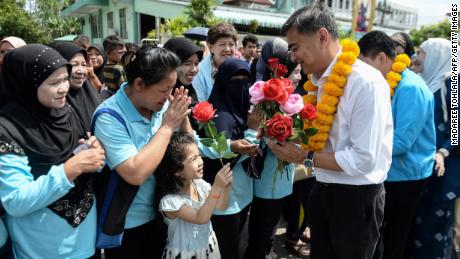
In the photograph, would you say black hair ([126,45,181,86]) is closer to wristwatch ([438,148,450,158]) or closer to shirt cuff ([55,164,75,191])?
shirt cuff ([55,164,75,191])

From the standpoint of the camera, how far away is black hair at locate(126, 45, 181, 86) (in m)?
1.70

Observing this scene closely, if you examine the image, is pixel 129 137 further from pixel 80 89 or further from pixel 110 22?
pixel 110 22

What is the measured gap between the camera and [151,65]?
1.70 m

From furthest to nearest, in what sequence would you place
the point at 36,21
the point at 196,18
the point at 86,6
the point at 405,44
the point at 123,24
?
the point at 36,21 < the point at 86,6 < the point at 123,24 < the point at 196,18 < the point at 405,44

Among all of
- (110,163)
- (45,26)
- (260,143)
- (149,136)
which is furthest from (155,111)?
(45,26)

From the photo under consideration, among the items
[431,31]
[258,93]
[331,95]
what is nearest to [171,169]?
[258,93]

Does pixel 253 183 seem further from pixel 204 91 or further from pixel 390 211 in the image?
pixel 390 211

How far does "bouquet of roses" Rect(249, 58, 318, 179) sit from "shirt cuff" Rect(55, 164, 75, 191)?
3.25 ft

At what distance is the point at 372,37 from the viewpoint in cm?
270

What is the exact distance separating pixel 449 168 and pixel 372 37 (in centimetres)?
140

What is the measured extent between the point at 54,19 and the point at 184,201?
105 ft

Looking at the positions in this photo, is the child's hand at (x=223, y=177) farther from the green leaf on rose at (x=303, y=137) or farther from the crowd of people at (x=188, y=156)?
the green leaf on rose at (x=303, y=137)

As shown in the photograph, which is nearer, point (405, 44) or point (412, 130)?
point (412, 130)

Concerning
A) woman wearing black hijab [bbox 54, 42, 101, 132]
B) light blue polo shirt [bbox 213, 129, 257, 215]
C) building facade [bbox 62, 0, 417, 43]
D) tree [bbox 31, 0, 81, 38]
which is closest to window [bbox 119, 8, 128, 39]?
building facade [bbox 62, 0, 417, 43]
